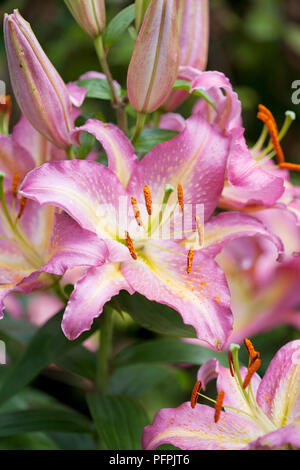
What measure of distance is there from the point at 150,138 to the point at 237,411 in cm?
27

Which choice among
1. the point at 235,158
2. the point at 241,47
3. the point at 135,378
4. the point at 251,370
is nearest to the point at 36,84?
the point at 235,158

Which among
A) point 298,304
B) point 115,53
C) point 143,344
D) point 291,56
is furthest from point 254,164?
point 291,56

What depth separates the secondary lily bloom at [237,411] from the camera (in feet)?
1.73

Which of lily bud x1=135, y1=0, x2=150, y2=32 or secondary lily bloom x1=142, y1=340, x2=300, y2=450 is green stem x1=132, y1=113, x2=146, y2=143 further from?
secondary lily bloom x1=142, y1=340, x2=300, y2=450

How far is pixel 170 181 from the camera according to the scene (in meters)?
0.63

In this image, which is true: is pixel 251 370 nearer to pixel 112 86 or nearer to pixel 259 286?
pixel 112 86

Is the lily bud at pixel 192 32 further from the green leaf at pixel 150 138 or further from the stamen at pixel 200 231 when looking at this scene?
the stamen at pixel 200 231

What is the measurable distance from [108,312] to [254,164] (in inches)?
8.8

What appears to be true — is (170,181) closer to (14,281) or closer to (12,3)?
(14,281)

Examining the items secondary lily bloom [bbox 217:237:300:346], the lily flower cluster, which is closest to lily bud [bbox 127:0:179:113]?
the lily flower cluster

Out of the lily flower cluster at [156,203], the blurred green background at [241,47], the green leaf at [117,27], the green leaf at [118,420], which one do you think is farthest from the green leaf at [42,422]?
the blurred green background at [241,47]

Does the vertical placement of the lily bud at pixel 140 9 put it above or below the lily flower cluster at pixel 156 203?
above

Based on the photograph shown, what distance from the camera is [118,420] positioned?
27.1 inches

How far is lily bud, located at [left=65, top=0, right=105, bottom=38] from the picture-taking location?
598 mm
